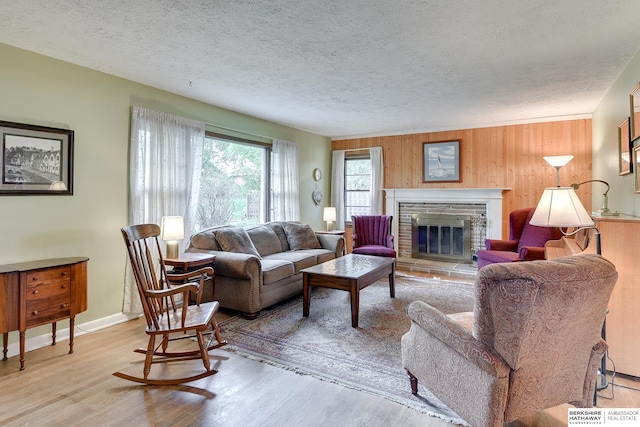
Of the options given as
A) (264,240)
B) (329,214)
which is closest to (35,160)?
(264,240)

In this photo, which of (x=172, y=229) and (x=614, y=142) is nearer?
(x=172, y=229)

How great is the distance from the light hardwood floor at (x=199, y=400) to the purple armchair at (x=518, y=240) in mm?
2226

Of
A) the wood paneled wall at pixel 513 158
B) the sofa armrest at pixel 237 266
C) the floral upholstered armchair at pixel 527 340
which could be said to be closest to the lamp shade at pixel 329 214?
the wood paneled wall at pixel 513 158

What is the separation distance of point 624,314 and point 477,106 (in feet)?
9.99

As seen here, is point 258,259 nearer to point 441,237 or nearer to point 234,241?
point 234,241

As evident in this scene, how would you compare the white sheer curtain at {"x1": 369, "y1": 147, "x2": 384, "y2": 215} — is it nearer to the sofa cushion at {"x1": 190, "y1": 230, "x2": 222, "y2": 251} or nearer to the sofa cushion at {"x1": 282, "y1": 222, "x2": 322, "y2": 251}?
the sofa cushion at {"x1": 282, "y1": 222, "x2": 322, "y2": 251}

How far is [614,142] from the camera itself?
364cm

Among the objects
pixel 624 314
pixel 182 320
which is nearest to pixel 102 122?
pixel 182 320

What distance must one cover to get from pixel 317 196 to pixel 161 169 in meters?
3.38

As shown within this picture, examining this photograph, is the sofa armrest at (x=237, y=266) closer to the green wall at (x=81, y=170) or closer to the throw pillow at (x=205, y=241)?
the throw pillow at (x=205, y=241)

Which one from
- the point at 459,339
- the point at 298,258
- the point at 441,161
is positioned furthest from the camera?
the point at 441,161

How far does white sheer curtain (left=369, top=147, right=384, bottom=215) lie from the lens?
6.58m

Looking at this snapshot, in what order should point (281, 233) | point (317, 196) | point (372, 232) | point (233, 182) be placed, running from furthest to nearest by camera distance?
point (317, 196) → point (372, 232) → point (281, 233) → point (233, 182)
